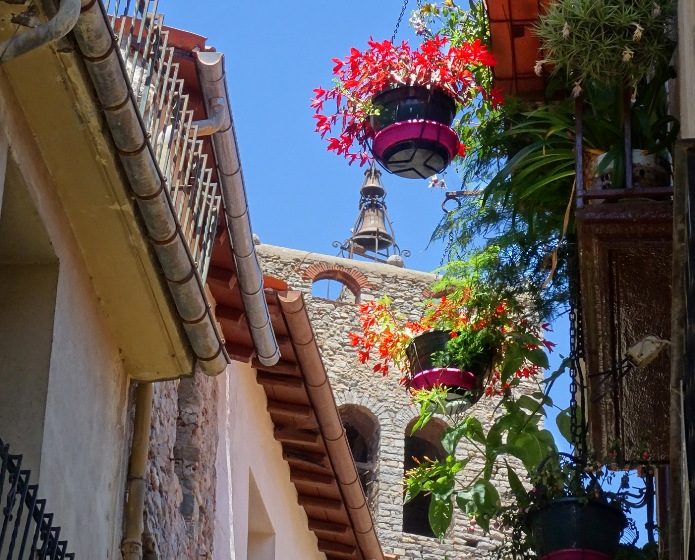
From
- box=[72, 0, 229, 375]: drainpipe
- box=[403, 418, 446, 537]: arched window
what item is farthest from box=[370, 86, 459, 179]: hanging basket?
box=[403, 418, 446, 537]: arched window

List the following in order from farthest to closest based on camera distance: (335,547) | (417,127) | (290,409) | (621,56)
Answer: (335,547), (290,409), (417,127), (621,56)

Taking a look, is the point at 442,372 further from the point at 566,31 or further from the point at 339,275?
the point at 339,275

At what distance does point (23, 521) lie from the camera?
6559 millimetres

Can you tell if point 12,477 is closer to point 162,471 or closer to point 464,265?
point 162,471

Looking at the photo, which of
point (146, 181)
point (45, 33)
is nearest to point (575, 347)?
point (146, 181)

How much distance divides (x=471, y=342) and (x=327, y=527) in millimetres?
3656

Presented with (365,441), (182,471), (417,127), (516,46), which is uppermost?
(365,441)

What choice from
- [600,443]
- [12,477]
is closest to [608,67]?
[600,443]

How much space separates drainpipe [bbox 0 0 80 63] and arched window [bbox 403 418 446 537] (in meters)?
24.8

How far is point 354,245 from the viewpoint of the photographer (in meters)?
34.3

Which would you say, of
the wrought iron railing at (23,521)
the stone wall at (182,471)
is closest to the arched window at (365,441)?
the stone wall at (182,471)

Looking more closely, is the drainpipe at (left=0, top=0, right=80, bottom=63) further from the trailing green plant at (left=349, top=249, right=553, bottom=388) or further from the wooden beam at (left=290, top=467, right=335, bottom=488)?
the wooden beam at (left=290, top=467, right=335, bottom=488)

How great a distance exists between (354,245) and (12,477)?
92.7 ft

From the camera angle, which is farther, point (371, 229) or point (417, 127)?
point (371, 229)
